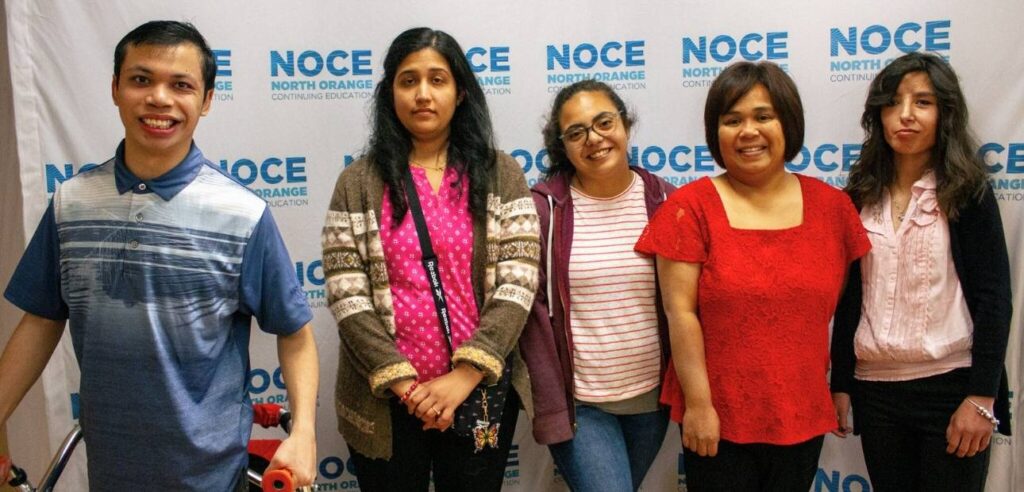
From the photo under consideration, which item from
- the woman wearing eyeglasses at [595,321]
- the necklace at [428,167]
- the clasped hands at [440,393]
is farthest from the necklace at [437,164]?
the clasped hands at [440,393]

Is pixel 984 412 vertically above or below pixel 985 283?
below

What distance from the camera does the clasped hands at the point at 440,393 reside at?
1.86 meters

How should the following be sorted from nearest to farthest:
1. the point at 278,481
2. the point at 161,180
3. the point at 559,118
Answer: the point at 278,481
the point at 161,180
the point at 559,118

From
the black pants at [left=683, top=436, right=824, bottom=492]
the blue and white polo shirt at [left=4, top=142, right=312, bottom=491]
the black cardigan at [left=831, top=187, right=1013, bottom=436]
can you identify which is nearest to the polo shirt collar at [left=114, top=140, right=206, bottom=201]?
the blue and white polo shirt at [left=4, top=142, right=312, bottom=491]

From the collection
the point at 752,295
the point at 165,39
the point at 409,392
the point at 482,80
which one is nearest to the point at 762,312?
the point at 752,295

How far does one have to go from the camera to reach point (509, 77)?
2.74 meters

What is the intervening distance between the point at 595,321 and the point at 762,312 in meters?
0.45

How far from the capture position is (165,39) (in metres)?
1.56

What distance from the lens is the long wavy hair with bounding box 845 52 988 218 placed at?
2.06m

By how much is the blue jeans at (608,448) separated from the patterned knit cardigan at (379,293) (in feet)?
0.66

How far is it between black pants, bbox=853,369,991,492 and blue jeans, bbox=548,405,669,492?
0.60 m

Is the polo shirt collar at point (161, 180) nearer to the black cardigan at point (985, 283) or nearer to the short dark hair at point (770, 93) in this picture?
the short dark hair at point (770, 93)

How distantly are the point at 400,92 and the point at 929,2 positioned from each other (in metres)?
1.97

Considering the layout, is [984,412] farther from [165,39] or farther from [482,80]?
[165,39]
